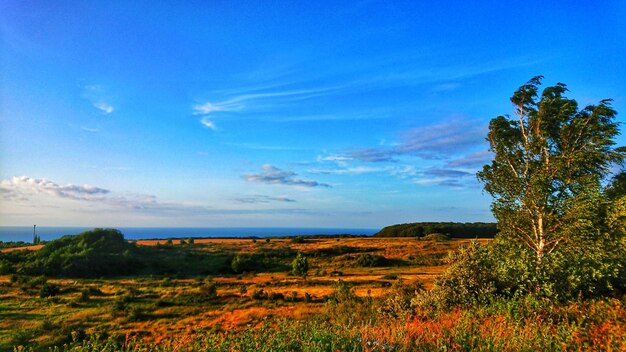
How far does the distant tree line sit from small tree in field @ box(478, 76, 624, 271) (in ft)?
315

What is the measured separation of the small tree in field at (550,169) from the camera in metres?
21.2

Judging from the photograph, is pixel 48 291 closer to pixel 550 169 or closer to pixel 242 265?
pixel 242 265

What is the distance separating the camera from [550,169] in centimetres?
2247

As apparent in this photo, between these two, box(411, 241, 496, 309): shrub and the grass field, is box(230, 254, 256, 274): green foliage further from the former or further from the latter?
box(411, 241, 496, 309): shrub

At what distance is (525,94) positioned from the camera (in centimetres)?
2480

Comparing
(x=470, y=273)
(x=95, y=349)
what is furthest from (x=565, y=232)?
(x=95, y=349)

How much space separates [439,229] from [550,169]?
108432mm

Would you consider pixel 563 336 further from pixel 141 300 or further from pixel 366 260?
pixel 366 260

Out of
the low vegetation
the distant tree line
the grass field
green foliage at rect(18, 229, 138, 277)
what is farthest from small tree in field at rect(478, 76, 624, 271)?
the distant tree line

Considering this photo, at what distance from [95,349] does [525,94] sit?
28.1m

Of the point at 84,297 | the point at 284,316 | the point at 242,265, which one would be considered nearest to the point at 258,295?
the point at 284,316

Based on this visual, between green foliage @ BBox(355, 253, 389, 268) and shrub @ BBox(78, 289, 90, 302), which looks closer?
shrub @ BBox(78, 289, 90, 302)

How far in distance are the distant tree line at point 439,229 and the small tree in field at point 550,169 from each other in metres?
96.1

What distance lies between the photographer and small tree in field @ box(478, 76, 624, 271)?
21.2m
